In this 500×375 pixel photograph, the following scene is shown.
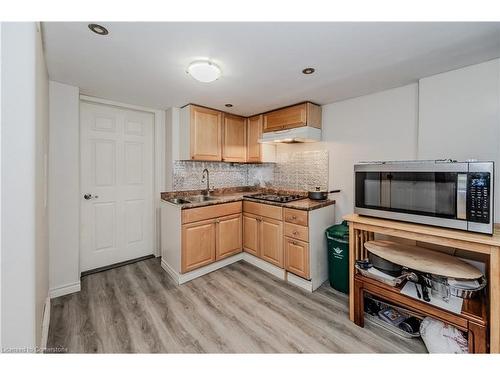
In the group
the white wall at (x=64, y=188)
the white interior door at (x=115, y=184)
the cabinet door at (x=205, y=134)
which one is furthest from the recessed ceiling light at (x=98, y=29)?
the white interior door at (x=115, y=184)

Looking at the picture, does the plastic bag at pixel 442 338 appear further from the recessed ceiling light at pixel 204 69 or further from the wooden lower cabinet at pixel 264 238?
the recessed ceiling light at pixel 204 69

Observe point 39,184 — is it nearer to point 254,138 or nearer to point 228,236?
point 228,236

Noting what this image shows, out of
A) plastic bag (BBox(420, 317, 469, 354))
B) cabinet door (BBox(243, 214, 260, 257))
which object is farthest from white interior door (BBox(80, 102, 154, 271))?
plastic bag (BBox(420, 317, 469, 354))

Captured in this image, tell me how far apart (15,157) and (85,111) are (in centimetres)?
206

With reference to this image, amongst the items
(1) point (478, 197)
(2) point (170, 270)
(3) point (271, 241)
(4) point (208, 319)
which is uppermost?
(1) point (478, 197)

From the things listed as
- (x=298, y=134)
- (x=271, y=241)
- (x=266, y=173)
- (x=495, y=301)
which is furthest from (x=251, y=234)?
(x=495, y=301)

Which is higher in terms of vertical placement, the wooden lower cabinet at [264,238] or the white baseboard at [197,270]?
the wooden lower cabinet at [264,238]

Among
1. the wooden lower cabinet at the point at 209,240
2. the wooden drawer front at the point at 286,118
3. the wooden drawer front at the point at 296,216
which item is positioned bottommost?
the wooden lower cabinet at the point at 209,240

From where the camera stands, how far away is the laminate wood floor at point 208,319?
1.57 meters

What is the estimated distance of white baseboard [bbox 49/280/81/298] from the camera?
2154mm

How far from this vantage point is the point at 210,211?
2.68 metres

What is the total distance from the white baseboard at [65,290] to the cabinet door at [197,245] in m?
1.07

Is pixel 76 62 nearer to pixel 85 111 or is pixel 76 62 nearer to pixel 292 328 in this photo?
pixel 85 111

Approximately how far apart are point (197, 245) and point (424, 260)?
84.6 inches
